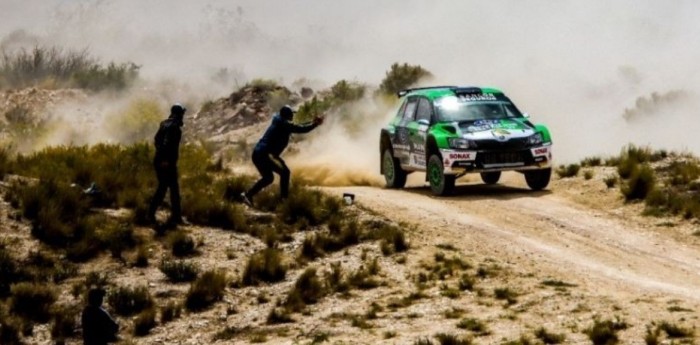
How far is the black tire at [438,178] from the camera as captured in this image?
20750 millimetres

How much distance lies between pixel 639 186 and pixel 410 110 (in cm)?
449

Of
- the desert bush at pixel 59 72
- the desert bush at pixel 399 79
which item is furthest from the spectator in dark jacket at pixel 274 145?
the desert bush at pixel 59 72

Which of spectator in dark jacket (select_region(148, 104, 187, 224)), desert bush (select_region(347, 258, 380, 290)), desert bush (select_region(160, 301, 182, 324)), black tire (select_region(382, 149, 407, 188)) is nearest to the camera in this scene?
desert bush (select_region(160, 301, 182, 324))

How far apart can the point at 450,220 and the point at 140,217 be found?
178 inches

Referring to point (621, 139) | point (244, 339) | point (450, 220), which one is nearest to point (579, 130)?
point (621, 139)

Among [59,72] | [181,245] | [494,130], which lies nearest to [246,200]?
[181,245]

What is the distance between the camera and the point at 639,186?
20344 millimetres

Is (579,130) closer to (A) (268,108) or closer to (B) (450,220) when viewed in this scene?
(A) (268,108)

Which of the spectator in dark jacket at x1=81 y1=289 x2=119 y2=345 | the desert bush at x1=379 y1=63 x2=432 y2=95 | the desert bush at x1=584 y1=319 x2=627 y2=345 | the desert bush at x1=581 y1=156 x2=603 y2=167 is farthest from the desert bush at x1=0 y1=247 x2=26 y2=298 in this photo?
the desert bush at x1=379 y1=63 x2=432 y2=95

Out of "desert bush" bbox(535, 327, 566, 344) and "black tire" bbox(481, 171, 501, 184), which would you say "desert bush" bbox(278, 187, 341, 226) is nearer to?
"black tire" bbox(481, 171, 501, 184)

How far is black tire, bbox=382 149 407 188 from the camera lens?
22.8 m

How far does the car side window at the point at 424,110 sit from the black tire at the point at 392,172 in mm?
1111

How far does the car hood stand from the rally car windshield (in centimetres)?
25

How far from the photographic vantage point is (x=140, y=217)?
58.2 feet
